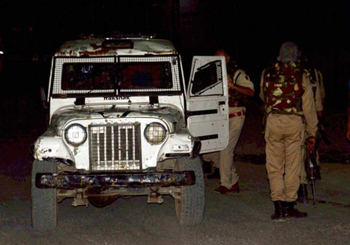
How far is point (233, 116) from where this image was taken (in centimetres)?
848

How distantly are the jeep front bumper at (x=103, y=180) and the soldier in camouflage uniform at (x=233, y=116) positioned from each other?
227 cm

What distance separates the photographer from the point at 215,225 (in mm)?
6824

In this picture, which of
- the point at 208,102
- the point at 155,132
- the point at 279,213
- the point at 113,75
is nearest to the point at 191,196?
the point at 155,132

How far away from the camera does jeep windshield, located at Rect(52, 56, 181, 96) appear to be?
7.66 m

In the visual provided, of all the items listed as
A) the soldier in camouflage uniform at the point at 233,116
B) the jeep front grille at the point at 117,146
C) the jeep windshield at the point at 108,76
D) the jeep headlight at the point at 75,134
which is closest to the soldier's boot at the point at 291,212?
the soldier in camouflage uniform at the point at 233,116

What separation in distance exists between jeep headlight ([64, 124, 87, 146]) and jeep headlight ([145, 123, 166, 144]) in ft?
2.06

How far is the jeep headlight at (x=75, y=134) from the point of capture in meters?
6.44

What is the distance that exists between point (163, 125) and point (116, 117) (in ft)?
1.56

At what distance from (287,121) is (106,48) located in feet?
7.79

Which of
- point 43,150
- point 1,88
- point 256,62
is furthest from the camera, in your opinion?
point 1,88

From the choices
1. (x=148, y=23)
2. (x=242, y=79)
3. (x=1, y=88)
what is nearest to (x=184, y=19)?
(x=148, y=23)

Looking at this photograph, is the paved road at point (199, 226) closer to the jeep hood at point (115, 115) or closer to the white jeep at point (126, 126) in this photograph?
the white jeep at point (126, 126)

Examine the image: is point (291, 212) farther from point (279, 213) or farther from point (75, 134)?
point (75, 134)

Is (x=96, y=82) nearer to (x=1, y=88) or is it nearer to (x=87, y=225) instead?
(x=87, y=225)
